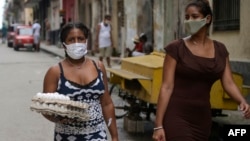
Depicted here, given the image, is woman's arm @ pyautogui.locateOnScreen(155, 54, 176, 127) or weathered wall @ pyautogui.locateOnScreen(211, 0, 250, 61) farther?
weathered wall @ pyautogui.locateOnScreen(211, 0, 250, 61)

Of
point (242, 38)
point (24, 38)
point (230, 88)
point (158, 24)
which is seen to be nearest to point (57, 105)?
point (230, 88)

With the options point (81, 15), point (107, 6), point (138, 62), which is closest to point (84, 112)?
point (138, 62)

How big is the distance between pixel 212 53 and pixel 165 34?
→ 13.5 metres

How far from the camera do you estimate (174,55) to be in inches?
164

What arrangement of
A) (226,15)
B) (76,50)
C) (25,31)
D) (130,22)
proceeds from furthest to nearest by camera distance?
(25,31)
(130,22)
(226,15)
(76,50)

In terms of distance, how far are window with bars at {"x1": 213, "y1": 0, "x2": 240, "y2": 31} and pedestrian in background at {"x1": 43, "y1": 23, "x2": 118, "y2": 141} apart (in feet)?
26.0

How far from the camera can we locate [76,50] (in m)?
A: 3.86

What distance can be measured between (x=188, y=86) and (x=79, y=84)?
2.65 ft

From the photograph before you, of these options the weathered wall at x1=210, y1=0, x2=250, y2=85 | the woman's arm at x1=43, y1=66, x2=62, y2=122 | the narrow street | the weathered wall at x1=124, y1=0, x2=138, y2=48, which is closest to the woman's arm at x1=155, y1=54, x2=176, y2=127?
the woman's arm at x1=43, y1=66, x2=62, y2=122

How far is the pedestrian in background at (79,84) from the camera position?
3.85m

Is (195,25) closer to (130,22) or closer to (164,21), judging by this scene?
(164,21)

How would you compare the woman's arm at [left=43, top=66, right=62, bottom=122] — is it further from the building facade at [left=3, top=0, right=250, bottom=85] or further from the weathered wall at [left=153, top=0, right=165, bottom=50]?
the weathered wall at [left=153, top=0, right=165, bottom=50]

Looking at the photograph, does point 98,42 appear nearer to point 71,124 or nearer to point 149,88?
point 149,88

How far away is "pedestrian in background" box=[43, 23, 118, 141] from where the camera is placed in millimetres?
3854
